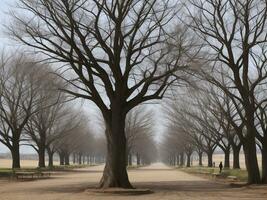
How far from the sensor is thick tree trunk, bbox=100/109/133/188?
Result: 1017 inches

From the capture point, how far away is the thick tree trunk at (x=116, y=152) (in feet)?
84.7

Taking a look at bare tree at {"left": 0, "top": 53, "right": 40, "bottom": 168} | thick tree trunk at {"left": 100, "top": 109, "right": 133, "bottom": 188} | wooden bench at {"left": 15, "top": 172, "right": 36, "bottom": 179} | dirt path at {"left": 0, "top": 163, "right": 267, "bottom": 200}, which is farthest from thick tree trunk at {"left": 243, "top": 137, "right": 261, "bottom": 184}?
bare tree at {"left": 0, "top": 53, "right": 40, "bottom": 168}

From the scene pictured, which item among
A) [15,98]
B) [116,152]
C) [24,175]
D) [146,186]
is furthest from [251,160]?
[15,98]

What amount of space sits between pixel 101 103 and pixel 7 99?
92.5 ft

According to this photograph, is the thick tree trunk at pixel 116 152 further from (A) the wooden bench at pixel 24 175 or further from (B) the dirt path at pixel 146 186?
(A) the wooden bench at pixel 24 175

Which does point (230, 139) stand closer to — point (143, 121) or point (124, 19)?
point (124, 19)

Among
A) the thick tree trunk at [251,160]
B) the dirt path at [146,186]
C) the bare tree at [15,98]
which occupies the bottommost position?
the dirt path at [146,186]

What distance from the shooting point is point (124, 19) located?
87.7ft

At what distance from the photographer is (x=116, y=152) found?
26.2 meters

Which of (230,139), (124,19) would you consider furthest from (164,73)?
(230,139)

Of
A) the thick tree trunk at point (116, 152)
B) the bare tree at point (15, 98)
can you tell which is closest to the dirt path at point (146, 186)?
the thick tree trunk at point (116, 152)

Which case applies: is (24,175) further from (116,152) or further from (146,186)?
(116,152)

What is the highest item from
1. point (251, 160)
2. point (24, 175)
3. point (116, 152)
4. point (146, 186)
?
point (116, 152)

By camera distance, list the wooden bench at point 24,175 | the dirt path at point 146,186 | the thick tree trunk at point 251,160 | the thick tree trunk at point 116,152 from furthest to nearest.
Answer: the wooden bench at point 24,175, the thick tree trunk at point 251,160, the thick tree trunk at point 116,152, the dirt path at point 146,186
